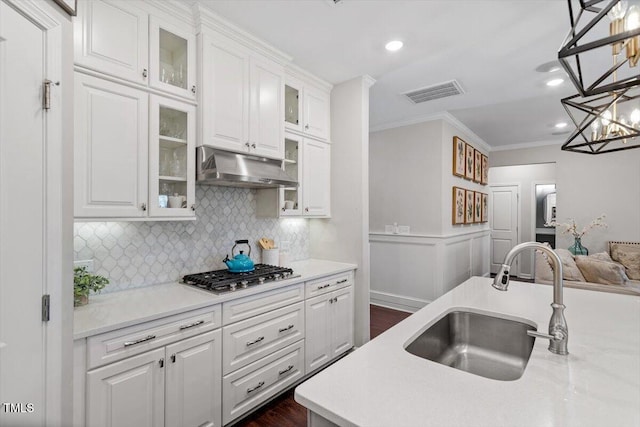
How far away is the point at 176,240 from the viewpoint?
7.64 ft

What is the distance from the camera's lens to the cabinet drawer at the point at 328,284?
8.41 feet

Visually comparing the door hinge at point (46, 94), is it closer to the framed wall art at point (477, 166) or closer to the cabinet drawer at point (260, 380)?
the cabinet drawer at point (260, 380)

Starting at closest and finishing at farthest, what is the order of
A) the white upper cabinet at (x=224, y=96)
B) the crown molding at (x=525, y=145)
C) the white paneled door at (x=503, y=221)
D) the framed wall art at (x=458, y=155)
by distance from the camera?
the white upper cabinet at (x=224, y=96)
the framed wall art at (x=458, y=155)
the crown molding at (x=525, y=145)
the white paneled door at (x=503, y=221)

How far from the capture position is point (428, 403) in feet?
2.78

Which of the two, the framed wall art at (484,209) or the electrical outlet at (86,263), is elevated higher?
the framed wall art at (484,209)

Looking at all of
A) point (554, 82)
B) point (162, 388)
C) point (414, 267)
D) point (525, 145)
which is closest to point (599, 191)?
point (525, 145)

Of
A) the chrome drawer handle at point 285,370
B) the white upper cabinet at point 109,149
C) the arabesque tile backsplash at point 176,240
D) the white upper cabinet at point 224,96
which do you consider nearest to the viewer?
the white upper cabinet at point 109,149

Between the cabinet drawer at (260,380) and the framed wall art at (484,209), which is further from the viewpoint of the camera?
the framed wall art at (484,209)

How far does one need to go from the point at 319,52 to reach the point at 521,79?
2.10 m

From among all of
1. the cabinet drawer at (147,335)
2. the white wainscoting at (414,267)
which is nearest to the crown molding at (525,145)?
the white wainscoting at (414,267)

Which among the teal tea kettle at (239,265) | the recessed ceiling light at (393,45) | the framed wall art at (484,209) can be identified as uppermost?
the recessed ceiling light at (393,45)

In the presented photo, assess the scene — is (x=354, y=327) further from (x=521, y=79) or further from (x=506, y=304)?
(x=521, y=79)

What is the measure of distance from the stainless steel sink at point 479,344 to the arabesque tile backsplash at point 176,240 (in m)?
1.78

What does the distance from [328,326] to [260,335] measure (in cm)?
79
